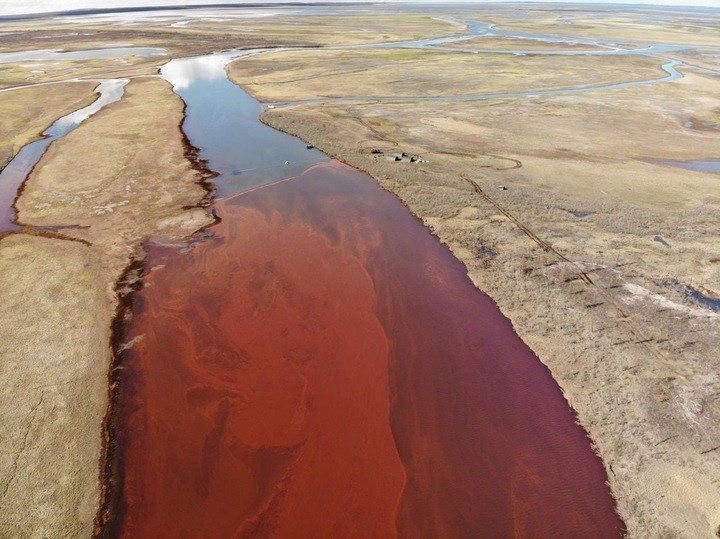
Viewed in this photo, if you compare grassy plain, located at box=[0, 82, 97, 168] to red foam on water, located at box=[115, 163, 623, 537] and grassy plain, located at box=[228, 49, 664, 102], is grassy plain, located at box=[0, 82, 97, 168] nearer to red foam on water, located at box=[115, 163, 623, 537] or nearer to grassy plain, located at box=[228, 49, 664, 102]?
grassy plain, located at box=[228, 49, 664, 102]

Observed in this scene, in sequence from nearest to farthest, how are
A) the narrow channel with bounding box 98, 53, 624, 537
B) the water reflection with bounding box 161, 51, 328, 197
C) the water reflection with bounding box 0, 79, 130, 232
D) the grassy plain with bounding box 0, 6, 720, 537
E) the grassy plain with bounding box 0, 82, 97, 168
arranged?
the narrow channel with bounding box 98, 53, 624, 537
the grassy plain with bounding box 0, 6, 720, 537
the water reflection with bounding box 0, 79, 130, 232
the water reflection with bounding box 161, 51, 328, 197
the grassy plain with bounding box 0, 82, 97, 168

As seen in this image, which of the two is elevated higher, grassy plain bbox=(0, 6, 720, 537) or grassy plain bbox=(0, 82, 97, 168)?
grassy plain bbox=(0, 82, 97, 168)

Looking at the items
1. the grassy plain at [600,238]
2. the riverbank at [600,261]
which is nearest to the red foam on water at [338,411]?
the riverbank at [600,261]

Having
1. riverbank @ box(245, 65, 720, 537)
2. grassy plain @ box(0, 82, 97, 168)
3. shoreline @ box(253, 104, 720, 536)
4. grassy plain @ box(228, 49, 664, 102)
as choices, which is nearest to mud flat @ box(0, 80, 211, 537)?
grassy plain @ box(0, 82, 97, 168)

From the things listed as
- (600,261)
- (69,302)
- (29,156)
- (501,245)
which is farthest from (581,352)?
(29,156)

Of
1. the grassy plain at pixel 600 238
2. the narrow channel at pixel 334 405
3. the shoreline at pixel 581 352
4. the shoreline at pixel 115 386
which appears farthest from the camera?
the grassy plain at pixel 600 238

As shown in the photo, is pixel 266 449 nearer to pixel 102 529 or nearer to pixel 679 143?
pixel 102 529

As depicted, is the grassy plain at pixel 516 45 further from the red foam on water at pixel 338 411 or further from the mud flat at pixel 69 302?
the red foam on water at pixel 338 411
